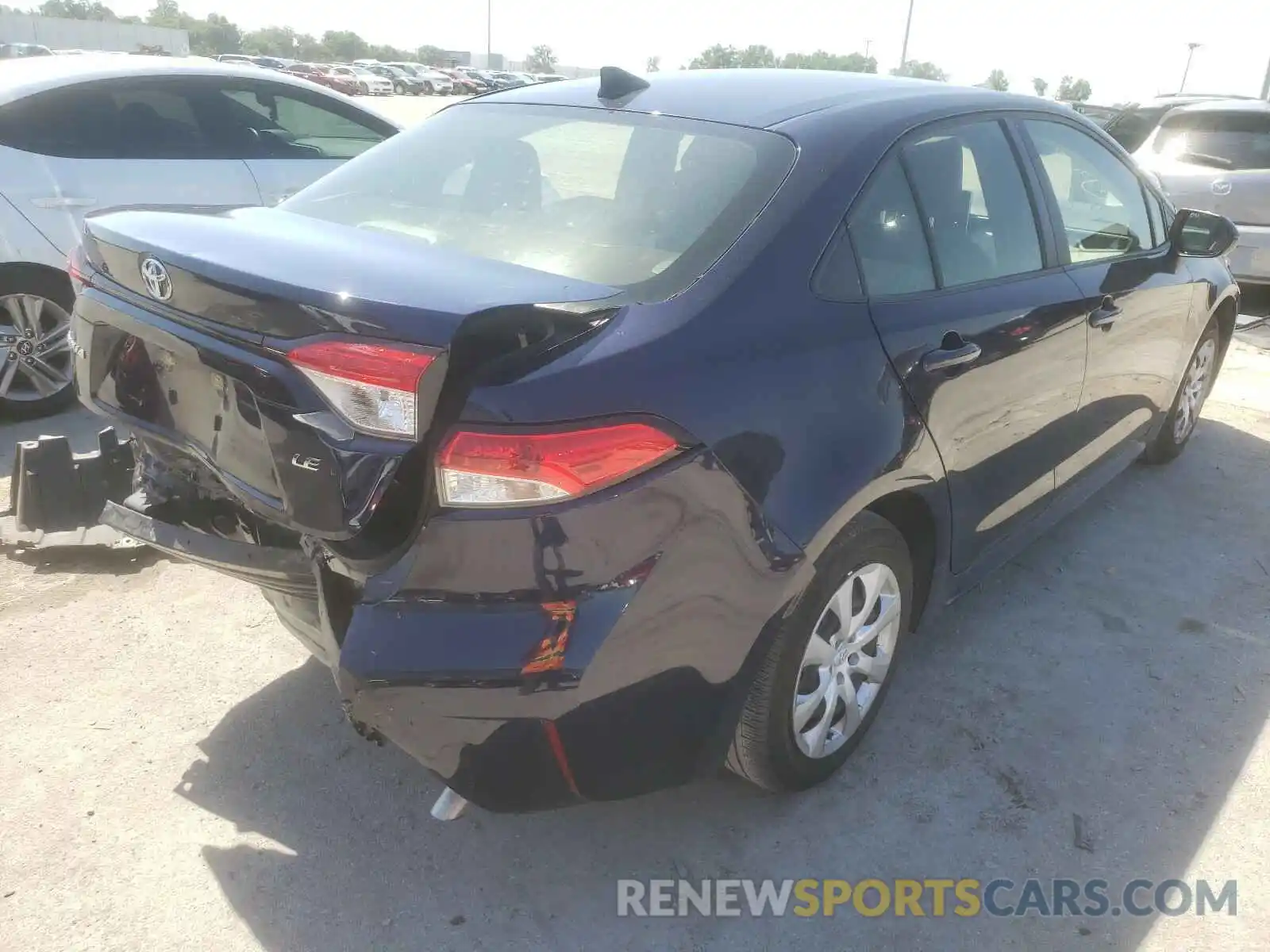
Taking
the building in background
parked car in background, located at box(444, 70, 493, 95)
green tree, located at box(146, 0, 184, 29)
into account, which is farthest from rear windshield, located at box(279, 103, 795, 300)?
green tree, located at box(146, 0, 184, 29)

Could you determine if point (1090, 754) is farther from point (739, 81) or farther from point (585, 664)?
point (739, 81)

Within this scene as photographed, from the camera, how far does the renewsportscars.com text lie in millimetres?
2229

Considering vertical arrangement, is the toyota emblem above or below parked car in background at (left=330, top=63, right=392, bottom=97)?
above

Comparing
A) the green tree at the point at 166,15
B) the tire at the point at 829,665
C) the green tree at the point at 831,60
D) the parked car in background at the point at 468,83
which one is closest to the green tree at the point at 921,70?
the green tree at the point at 831,60

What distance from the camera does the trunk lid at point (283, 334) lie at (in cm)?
173

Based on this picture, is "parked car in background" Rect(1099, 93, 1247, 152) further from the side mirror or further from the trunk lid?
the trunk lid

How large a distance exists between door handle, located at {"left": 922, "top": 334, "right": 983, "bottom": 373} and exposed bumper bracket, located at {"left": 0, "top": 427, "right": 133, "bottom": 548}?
2.71m

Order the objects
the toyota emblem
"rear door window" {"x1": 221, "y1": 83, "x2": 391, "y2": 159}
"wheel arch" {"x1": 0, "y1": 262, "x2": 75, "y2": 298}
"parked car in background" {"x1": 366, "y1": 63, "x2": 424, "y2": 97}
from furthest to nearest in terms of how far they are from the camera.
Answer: "parked car in background" {"x1": 366, "y1": 63, "x2": 424, "y2": 97} → "rear door window" {"x1": 221, "y1": 83, "x2": 391, "y2": 159} → "wheel arch" {"x1": 0, "y1": 262, "x2": 75, "y2": 298} → the toyota emblem

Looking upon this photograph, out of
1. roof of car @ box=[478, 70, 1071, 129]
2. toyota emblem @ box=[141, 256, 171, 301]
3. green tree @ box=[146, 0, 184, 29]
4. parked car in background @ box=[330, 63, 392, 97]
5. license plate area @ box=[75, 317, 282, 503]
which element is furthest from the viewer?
green tree @ box=[146, 0, 184, 29]

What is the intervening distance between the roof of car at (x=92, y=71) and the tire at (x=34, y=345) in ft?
2.77

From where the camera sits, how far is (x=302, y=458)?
1.82m

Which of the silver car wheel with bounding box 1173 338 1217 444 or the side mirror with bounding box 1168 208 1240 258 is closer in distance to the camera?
the side mirror with bounding box 1168 208 1240 258

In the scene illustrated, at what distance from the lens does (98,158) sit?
4.75 m

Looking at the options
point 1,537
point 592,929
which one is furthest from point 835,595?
A: point 1,537
